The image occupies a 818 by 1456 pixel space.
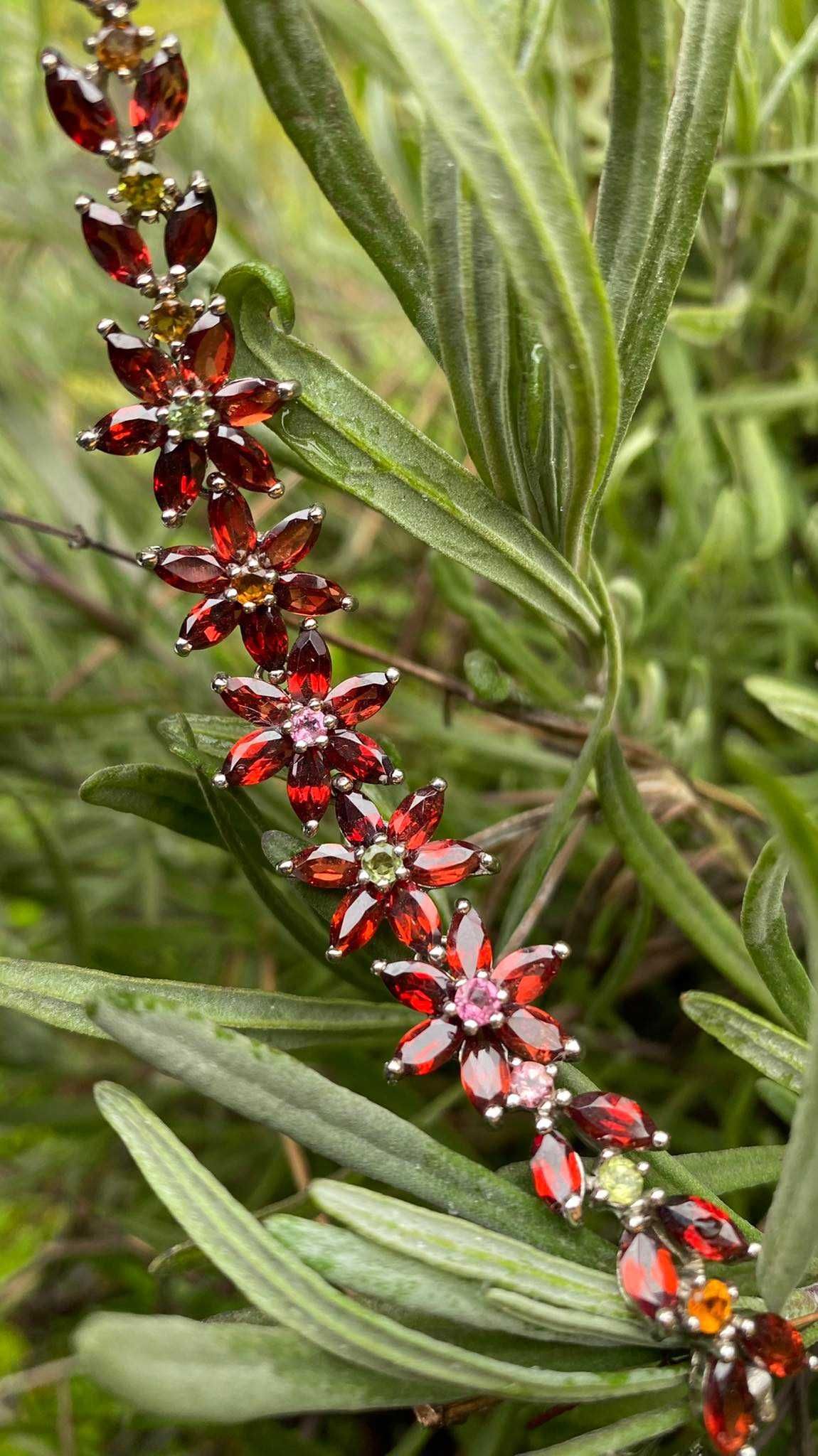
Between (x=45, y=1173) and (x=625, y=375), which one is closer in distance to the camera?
(x=625, y=375)

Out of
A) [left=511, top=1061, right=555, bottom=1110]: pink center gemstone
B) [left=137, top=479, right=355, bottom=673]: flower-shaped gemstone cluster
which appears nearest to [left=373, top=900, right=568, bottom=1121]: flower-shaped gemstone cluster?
[left=511, top=1061, right=555, bottom=1110]: pink center gemstone

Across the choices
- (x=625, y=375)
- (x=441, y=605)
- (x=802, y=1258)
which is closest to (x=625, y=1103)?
(x=802, y=1258)

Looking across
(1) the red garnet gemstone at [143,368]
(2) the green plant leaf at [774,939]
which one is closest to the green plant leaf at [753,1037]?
(2) the green plant leaf at [774,939]

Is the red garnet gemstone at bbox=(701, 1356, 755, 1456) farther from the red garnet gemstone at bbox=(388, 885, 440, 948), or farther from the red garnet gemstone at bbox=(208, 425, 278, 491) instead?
the red garnet gemstone at bbox=(208, 425, 278, 491)

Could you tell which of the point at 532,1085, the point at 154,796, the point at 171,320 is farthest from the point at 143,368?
the point at 532,1085

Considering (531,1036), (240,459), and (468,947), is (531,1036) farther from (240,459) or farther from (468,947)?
(240,459)

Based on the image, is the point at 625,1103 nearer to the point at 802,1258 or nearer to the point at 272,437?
the point at 802,1258
